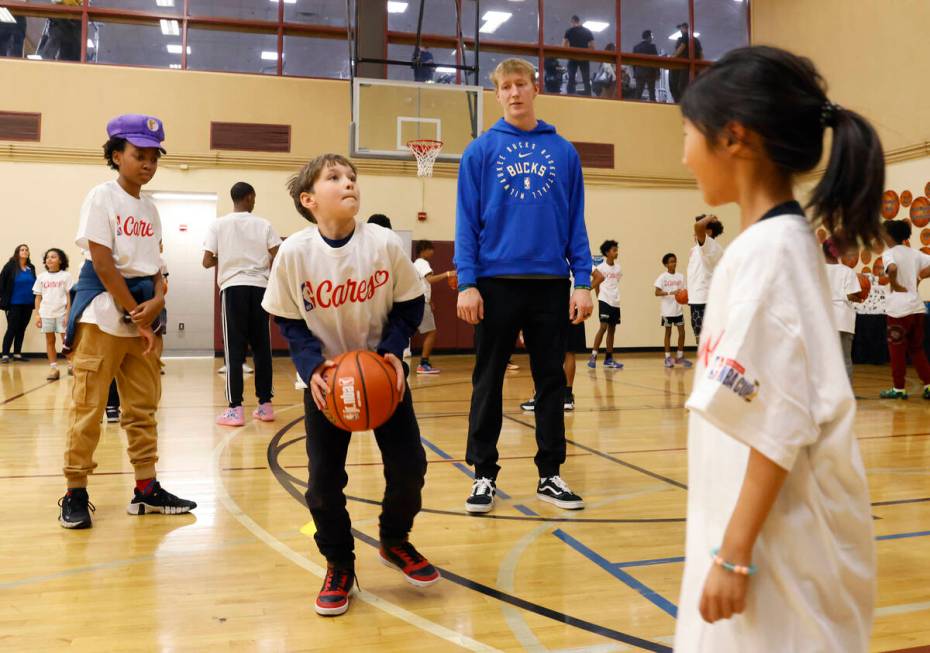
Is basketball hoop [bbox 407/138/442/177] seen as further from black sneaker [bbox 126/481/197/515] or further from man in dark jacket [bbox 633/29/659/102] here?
black sneaker [bbox 126/481/197/515]

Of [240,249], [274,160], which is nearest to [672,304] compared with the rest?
[274,160]

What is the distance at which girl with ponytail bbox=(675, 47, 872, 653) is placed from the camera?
0.95 meters

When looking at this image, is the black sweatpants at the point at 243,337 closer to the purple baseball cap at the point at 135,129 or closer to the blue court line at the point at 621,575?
the purple baseball cap at the point at 135,129

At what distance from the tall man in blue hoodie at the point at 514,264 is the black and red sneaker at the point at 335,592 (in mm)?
991

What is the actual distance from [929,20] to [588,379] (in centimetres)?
653

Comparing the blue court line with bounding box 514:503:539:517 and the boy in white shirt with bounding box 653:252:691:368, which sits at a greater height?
the boy in white shirt with bounding box 653:252:691:368

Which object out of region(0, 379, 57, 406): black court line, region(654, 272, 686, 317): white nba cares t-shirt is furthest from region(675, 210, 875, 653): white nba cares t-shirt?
region(654, 272, 686, 317): white nba cares t-shirt

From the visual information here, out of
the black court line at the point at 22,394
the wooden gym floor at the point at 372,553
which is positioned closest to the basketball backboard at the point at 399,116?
the black court line at the point at 22,394

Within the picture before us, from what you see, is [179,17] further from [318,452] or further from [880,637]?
[880,637]

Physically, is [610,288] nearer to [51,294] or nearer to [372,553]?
[51,294]

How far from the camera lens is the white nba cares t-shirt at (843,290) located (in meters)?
5.73

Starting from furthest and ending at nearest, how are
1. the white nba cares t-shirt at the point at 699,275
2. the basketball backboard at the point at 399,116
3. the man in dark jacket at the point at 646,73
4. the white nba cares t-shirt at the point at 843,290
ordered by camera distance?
the man in dark jacket at the point at 646,73, the basketball backboard at the point at 399,116, the white nba cares t-shirt at the point at 699,275, the white nba cares t-shirt at the point at 843,290

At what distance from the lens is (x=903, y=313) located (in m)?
6.82

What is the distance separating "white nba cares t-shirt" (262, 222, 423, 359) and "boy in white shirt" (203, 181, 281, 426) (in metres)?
3.22
